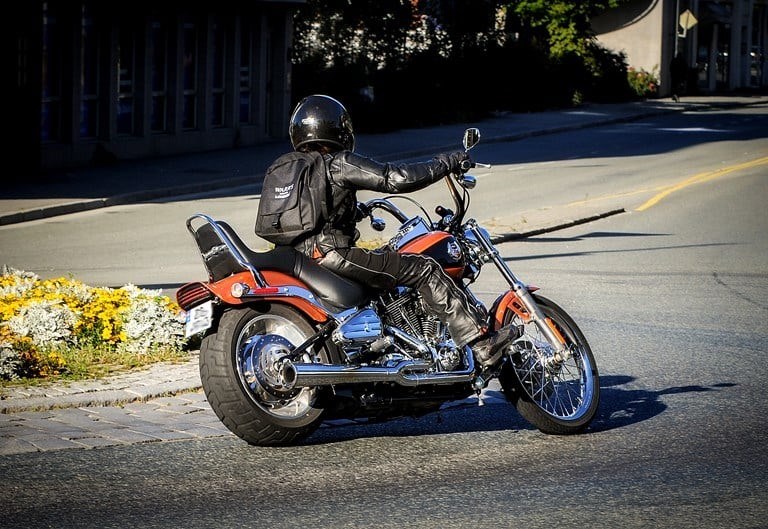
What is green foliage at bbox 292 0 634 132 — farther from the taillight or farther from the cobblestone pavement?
the taillight

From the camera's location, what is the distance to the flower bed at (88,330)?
26.7ft

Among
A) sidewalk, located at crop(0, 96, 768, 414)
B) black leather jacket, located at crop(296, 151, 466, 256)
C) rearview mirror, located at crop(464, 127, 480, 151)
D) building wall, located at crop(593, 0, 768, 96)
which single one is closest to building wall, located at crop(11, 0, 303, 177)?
sidewalk, located at crop(0, 96, 768, 414)

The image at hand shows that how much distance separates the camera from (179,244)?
15.6 meters

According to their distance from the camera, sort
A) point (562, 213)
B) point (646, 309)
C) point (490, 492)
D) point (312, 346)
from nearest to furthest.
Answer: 1. point (490, 492)
2. point (312, 346)
3. point (646, 309)
4. point (562, 213)

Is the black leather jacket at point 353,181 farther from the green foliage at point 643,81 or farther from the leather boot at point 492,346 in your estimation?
the green foliage at point 643,81

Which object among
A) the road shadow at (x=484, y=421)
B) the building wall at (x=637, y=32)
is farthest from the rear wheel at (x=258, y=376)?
the building wall at (x=637, y=32)

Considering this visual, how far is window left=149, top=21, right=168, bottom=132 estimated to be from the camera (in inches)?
1099

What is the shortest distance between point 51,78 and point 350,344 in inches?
795

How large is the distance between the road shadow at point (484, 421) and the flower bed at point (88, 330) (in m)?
1.93

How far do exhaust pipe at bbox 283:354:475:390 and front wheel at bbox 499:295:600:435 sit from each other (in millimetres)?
338

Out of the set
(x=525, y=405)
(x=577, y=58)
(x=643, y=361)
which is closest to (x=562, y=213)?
(x=643, y=361)

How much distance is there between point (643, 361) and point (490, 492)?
3376 mm

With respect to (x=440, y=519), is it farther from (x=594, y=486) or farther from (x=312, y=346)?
(x=312, y=346)

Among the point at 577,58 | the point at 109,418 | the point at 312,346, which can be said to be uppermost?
the point at 577,58
